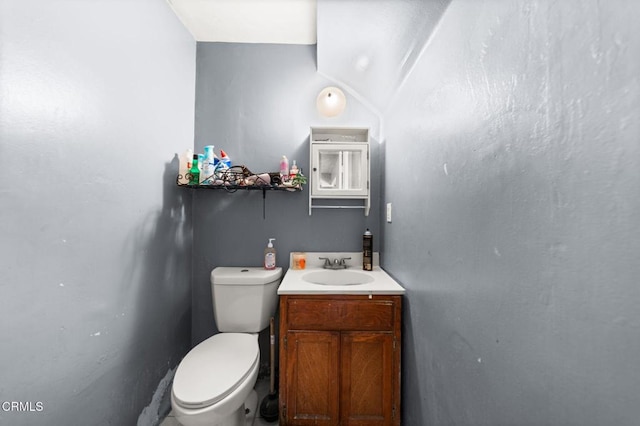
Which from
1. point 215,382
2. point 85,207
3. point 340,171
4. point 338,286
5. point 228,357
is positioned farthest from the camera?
point 340,171

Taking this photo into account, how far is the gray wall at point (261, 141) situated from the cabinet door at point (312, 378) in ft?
2.07

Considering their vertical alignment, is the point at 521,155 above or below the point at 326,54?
below

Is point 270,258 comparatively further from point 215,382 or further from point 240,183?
point 215,382

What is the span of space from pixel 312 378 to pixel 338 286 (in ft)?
1.52

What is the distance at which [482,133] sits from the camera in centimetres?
72

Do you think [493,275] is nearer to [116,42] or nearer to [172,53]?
[116,42]

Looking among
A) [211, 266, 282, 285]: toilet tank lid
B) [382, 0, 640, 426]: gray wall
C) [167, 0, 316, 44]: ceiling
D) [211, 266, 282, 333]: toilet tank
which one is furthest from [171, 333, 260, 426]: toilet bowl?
[167, 0, 316, 44]: ceiling

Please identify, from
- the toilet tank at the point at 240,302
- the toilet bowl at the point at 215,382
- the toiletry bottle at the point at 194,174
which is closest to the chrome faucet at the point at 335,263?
the toilet tank at the point at 240,302

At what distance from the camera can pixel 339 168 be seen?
68.7 inches

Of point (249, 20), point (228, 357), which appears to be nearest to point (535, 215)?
point (228, 357)

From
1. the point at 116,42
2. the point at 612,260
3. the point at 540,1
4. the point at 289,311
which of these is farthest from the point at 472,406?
the point at 116,42

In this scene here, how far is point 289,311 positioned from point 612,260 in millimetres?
1166

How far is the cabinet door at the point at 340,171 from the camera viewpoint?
1.72 m

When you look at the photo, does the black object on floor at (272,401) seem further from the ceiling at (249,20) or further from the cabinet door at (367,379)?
the ceiling at (249,20)
